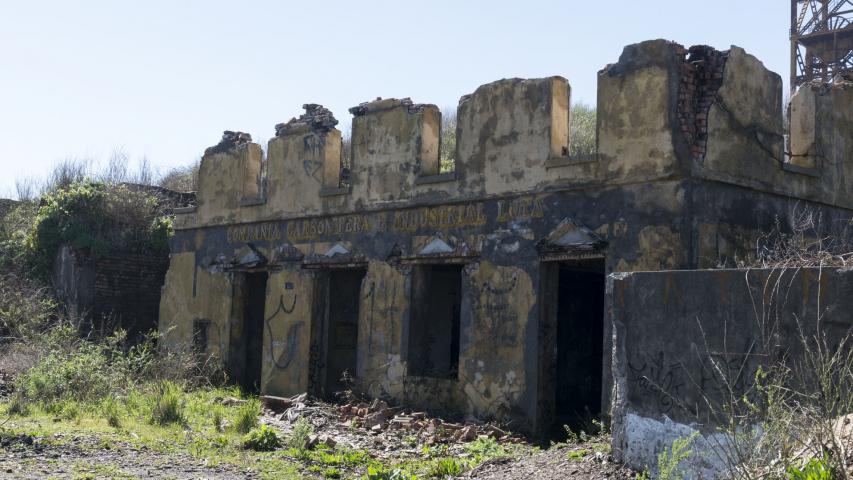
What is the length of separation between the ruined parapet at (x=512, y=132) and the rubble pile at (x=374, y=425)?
3183 mm

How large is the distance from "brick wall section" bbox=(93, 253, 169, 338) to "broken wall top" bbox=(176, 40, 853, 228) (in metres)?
5.06

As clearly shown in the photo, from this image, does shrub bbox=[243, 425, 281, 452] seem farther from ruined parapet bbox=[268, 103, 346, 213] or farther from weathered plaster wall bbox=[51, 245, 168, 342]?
weathered plaster wall bbox=[51, 245, 168, 342]

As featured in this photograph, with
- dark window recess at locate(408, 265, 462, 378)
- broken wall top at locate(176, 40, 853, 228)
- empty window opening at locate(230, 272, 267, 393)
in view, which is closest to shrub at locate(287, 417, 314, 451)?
dark window recess at locate(408, 265, 462, 378)

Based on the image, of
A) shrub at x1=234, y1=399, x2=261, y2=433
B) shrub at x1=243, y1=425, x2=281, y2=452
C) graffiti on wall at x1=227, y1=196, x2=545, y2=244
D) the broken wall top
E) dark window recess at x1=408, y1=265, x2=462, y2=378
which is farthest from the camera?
dark window recess at x1=408, y1=265, x2=462, y2=378

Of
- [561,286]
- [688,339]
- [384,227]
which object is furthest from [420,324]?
[688,339]

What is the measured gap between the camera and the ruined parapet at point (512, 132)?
39.0 ft

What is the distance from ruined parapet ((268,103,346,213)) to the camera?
50.2ft

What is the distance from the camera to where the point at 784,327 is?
655cm

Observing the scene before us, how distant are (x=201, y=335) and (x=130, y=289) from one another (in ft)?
10.2

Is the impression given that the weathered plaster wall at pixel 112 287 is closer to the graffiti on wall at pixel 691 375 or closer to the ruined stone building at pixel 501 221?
the ruined stone building at pixel 501 221

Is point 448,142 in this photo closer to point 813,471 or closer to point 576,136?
point 576,136

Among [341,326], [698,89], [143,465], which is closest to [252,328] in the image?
[341,326]

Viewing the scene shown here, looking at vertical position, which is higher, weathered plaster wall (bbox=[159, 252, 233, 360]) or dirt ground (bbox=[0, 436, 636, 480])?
weathered plaster wall (bbox=[159, 252, 233, 360])

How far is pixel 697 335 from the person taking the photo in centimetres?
715
